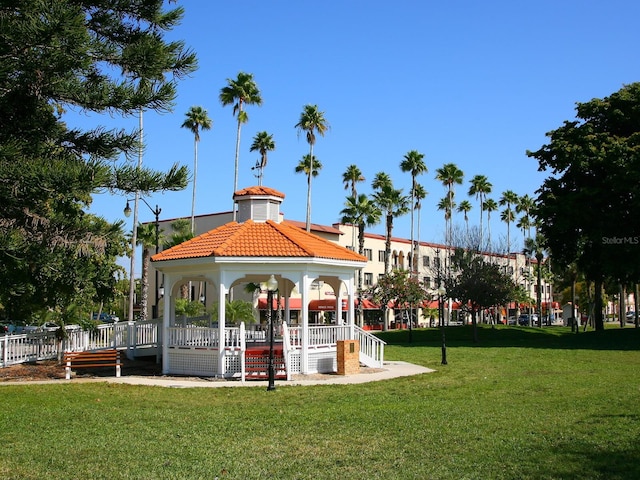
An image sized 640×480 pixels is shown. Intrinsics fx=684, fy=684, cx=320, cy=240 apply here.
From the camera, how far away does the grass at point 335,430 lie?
852 cm

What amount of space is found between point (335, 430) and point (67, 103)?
721 centimetres

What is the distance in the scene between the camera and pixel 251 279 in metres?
23.3

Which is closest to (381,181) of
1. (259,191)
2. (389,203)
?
(389,203)

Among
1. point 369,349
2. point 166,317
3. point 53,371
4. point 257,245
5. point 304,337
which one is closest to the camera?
point 304,337

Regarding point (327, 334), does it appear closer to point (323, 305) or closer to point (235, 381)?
point (235, 381)

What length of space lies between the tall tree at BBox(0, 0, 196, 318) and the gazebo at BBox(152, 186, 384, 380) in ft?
25.5

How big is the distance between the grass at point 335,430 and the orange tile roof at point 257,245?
176 inches

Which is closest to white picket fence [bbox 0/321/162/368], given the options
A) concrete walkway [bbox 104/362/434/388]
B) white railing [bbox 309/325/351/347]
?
concrete walkway [bbox 104/362/434/388]

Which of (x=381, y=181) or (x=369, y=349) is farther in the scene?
(x=381, y=181)

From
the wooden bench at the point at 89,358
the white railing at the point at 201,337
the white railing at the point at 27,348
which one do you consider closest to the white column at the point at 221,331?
the white railing at the point at 201,337

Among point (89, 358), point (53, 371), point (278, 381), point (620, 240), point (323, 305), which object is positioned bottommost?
point (278, 381)

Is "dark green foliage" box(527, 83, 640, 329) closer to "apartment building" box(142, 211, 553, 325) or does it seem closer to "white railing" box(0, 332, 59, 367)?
"apartment building" box(142, 211, 553, 325)

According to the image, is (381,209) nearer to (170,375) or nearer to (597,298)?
(597,298)

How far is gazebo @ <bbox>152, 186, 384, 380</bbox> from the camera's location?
65.7 feet
